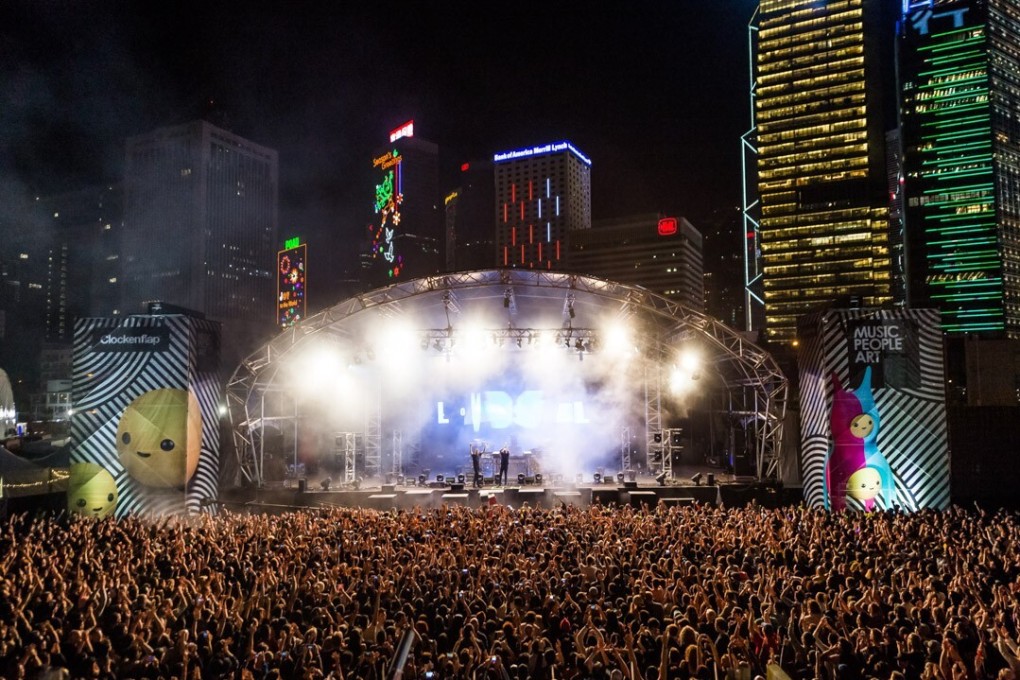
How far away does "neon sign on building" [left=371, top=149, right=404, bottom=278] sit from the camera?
12156cm

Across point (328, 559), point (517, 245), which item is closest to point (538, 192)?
point (517, 245)

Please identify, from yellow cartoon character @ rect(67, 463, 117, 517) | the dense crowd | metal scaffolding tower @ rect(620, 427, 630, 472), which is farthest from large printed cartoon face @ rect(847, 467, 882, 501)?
yellow cartoon character @ rect(67, 463, 117, 517)

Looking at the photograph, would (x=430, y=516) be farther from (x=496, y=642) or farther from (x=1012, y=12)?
(x=1012, y=12)

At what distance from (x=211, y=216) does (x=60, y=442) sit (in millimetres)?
84760

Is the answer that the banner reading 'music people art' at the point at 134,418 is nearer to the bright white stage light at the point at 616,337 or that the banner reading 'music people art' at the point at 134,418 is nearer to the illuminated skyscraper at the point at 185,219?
the bright white stage light at the point at 616,337

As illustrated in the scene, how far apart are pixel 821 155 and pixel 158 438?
3961 inches

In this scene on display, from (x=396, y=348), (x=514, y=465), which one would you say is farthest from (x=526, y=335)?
(x=514, y=465)

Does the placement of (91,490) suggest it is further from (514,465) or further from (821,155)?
(821,155)

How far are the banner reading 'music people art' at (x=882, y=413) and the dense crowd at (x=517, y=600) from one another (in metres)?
4.65

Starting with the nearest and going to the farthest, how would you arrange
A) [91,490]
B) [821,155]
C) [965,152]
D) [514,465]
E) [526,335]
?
[91,490], [526,335], [514,465], [965,152], [821,155]

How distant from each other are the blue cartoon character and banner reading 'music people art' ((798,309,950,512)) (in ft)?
0.07

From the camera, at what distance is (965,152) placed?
2926 inches

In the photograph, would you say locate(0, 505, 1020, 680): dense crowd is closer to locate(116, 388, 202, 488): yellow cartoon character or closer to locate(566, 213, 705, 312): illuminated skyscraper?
locate(116, 388, 202, 488): yellow cartoon character

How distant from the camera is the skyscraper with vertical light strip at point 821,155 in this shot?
91.3 m
